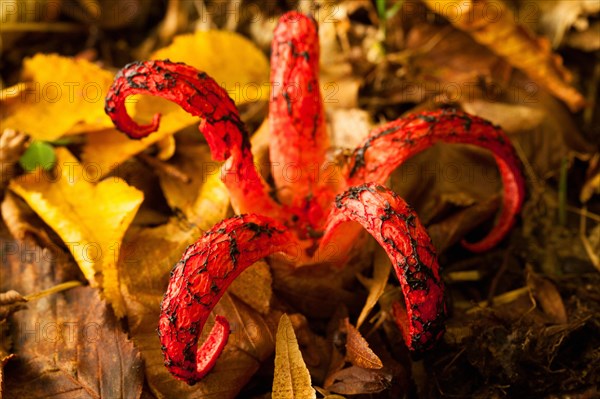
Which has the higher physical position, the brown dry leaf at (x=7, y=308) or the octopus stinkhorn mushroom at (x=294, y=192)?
the octopus stinkhorn mushroom at (x=294, y=192)

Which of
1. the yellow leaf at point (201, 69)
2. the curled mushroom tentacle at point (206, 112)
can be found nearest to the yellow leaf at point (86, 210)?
the yellow leaf at point (201, 69)

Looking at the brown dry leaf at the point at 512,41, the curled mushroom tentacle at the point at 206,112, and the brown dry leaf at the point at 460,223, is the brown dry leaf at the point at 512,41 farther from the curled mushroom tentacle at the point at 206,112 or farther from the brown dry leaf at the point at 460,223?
the curled mushroom tentacle at the point at 206,112

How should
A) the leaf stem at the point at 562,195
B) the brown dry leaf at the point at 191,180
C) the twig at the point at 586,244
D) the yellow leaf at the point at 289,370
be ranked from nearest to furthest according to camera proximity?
the yellow leaf at the point at 289,370 → the brown dry leaf at the point at 191,180 → the twig at the point at 586,244 → the leaf stem at the point at 562,195

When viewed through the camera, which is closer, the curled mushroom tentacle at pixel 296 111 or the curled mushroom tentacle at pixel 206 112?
the curled mushroom tentacle at pixel 206 112

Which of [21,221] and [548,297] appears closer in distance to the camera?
[548,297]

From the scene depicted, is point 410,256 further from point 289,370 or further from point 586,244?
point 586,244

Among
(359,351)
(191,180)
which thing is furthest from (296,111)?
(359,351)

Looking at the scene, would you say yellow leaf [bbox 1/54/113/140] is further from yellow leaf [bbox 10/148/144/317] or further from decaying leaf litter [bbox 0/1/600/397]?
yellow leaf [bbox 10/148/144/317]

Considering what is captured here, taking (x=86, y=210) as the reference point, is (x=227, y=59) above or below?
above
